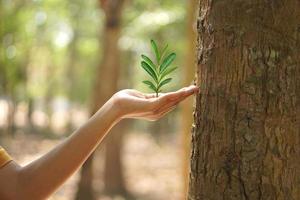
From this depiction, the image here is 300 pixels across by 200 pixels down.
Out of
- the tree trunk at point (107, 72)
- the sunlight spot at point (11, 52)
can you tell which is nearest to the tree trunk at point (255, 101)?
the tree trunk at point (107, 72)

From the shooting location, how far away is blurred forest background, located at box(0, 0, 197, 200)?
33.0 ft

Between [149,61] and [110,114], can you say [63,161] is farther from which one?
[149,61]

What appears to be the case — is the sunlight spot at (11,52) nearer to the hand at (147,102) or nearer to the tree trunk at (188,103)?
the tree trunk at (188,103)

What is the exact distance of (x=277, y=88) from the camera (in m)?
1.72

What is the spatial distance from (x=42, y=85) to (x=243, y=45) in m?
30.5

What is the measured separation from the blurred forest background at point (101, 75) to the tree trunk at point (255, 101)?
2832 mm

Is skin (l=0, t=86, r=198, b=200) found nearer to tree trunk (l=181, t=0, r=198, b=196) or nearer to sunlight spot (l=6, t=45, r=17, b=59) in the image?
tree trunk (l=181, t=0, r=198, b=196)

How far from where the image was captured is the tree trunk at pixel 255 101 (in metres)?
1.72

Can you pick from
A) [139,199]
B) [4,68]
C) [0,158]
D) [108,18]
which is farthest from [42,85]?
[0,158]

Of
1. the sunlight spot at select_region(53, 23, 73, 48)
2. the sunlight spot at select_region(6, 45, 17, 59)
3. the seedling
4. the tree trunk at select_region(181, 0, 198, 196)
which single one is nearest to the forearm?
the seedling

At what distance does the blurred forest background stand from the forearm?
265 centimetres

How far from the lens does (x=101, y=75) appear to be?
10.6m

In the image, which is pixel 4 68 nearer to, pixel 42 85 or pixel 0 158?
pixel 42 85

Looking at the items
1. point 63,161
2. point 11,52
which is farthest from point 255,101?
point 11,52
